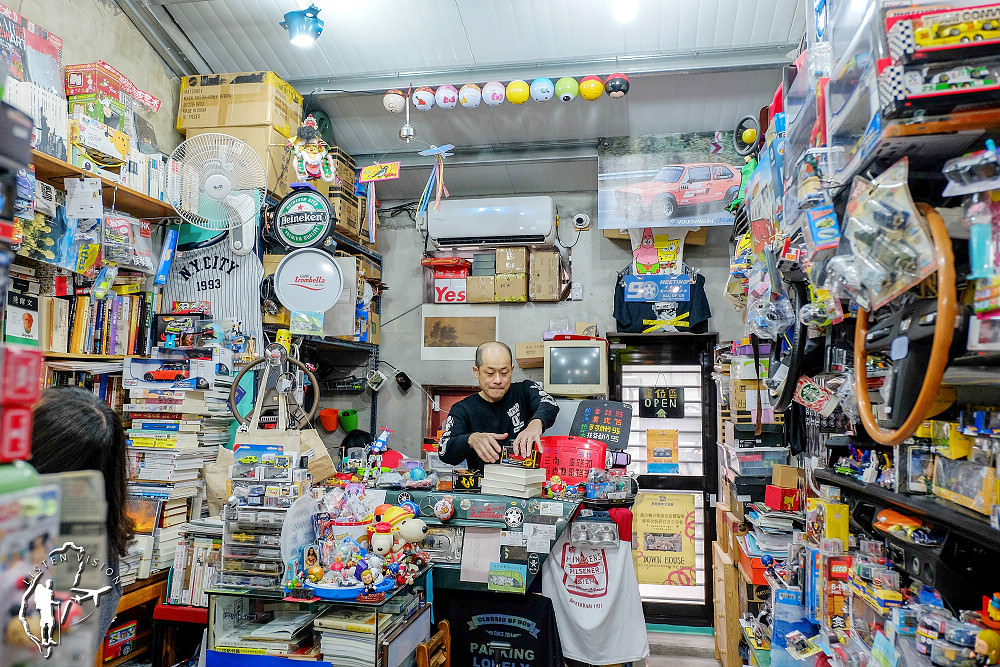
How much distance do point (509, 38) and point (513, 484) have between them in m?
3.10

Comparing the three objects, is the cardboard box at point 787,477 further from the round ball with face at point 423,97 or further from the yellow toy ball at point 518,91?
the round ball with face at point 423,97

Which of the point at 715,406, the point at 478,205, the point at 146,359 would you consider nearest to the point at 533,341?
the point at 478,205

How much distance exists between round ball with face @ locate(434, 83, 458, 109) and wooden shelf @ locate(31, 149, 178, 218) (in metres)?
1.99

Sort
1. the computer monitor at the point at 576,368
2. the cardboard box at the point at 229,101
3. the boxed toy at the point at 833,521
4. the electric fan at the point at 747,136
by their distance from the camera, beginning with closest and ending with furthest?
the boxed toy at the point at 833,521 < the electric fan at the point at 747,136 < the cardboard box at the point at 229,101 < the computer monitor at the point at 576,368

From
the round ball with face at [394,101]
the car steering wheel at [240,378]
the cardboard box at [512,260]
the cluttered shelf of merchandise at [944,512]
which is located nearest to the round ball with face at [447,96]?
the round ball with face at [394,101]

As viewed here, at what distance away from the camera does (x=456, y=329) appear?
615 centimetres

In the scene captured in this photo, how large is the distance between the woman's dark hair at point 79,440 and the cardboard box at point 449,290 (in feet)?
16.1

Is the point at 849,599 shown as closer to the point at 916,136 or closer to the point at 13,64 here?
the point at 916,136

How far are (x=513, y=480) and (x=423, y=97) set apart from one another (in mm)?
3060

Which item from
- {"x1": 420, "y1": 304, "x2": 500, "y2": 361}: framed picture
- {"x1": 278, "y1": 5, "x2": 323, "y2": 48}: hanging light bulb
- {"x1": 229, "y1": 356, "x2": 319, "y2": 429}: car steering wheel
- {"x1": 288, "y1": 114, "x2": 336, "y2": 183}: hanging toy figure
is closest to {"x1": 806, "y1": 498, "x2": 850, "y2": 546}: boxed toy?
{"x1": 229, "y1": 356, "x2": 319, "y2": 429}: car steering wheel

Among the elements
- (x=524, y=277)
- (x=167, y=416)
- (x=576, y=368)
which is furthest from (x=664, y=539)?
(x=167, y=416)

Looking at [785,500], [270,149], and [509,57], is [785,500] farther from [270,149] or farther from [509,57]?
[270,149]

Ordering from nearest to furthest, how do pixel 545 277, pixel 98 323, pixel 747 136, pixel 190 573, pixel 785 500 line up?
pixel 785 500 < pixel 190 573 < pixel 98 323 < pixel 747 136 < pixel 545 277

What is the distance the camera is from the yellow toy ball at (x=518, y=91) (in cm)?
467
